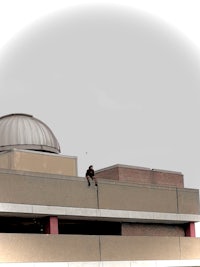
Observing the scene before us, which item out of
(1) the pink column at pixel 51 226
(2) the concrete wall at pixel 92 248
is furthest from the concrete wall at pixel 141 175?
(1) the pink column at pixel 51 226

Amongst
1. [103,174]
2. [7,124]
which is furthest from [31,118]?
[103,174]

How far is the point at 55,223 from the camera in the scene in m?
33.8

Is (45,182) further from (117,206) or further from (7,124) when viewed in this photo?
(7,124)

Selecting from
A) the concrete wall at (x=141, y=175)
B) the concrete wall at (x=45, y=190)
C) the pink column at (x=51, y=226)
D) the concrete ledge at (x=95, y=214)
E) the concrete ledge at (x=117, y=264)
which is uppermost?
the concrete wall at (x=141, y=175)

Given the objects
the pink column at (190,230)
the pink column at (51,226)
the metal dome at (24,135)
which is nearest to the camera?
the pink column at (51,226)

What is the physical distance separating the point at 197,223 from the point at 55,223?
527 inches

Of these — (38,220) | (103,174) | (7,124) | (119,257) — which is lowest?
(119,257)

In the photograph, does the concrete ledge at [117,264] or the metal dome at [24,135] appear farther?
the metal dome at [24,135]

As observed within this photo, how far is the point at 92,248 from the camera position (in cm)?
3447

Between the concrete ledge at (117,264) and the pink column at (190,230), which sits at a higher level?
the pink column at (190,230)

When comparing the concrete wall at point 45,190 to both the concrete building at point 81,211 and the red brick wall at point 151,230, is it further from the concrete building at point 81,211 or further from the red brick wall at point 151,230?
the red brick wall at point 151,230

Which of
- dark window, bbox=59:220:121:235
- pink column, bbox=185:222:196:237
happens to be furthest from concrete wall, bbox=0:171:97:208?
pink column, bbox=185:222:196:237

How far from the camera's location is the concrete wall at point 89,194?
32.2 meters

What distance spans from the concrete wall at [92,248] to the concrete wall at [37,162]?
558 centimetres
